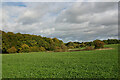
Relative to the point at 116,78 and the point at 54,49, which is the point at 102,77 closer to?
the point at 116,78

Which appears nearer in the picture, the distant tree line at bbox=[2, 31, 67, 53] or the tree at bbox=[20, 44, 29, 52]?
the distant tree line at bbox=[2, 31, 67, 53]

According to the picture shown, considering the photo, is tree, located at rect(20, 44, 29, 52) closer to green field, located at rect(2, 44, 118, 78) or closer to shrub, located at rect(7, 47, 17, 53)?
shrub, located at rect(7, 47, 17, 53)

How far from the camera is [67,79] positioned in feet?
24.0

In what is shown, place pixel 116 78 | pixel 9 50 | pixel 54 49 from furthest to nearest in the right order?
pixel 54 49, pixel 9 50, pixel 116 78

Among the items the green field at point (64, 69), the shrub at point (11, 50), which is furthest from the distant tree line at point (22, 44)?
the green field at point (64, 69)

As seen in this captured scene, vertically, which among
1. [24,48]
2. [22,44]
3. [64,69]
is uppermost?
[22,44]

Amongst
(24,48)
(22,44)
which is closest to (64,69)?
(24,48)

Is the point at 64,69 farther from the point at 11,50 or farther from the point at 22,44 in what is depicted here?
the point at 22,44

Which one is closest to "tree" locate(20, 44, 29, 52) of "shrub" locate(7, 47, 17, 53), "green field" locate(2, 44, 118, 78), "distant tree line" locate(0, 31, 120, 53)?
"distant tree line" locate(0, 31, 120, 53)

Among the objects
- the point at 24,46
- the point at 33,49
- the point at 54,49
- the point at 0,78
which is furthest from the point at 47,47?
the point at 0,78

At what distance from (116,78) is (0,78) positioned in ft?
28.6

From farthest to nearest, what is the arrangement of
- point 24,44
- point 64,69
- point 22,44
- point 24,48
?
point 22,44 < point 24,44 < point 24,48 < point 64,69

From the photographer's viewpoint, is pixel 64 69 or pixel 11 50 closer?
pixel 64 69

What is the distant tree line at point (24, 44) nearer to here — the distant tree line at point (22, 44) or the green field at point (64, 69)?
the distant tree line at point (22, 44)
